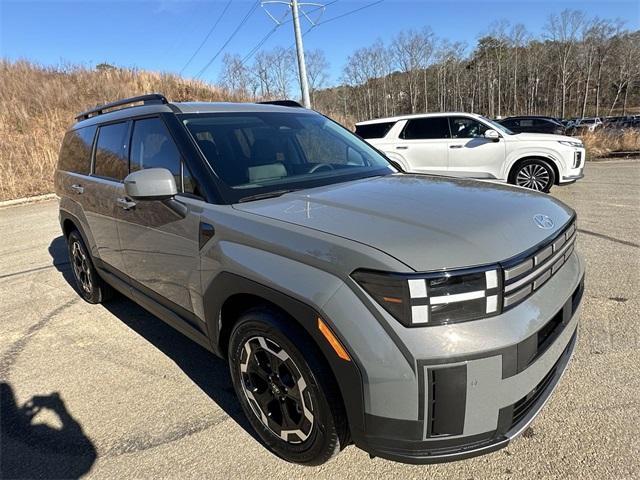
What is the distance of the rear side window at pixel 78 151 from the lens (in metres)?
4.05

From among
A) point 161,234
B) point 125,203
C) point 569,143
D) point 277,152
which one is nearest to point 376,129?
point 569,143

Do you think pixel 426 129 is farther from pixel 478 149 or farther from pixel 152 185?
pixel 152 185

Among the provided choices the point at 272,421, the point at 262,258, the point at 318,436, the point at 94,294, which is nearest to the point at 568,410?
the point at 318,436

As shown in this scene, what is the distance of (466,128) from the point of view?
9484 millimetres

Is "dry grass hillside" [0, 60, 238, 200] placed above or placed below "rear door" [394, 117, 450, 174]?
above

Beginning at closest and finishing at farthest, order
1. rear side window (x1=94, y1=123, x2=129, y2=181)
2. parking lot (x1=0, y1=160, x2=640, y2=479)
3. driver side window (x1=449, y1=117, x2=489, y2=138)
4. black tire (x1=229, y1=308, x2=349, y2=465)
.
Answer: black tire (x1=229, y1=308, x2=349, y2=465) < parking lot (x1=0, y1=160, x2=640, y2=479) < rear side window (x1=94, y1=123, x2=129, y2=181) < driver side window (x1=449, y1=117, x2=489, y2=138)

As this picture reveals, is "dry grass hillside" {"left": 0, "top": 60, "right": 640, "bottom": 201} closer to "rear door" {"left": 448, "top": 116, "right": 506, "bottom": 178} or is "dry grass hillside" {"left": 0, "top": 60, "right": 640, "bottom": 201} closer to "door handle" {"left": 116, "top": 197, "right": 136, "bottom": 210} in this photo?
"rear door" {"left": 448, "top": 116, "right": 506, "bottom": 178}

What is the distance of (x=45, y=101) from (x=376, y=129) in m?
16.8

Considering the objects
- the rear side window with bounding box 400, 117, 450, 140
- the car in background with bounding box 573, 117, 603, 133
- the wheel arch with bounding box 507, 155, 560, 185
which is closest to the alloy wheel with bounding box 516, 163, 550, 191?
the wheel arch with bounding box 507, 155, 560, 185

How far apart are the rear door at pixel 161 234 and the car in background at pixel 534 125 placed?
76.8 ft

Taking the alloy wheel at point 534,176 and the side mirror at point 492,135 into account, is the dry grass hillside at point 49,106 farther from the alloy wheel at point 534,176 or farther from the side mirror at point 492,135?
the side mirror at point 492,135

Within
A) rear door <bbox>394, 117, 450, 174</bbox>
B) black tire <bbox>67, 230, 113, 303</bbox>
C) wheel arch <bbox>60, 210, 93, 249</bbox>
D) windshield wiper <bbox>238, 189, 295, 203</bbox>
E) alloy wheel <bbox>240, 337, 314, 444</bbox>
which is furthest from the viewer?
rear door <bbox>394, 117, 450, 174</bbox>

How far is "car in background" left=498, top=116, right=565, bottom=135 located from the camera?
23.1m

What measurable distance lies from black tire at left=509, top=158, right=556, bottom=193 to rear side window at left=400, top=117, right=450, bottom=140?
1.73 meters
